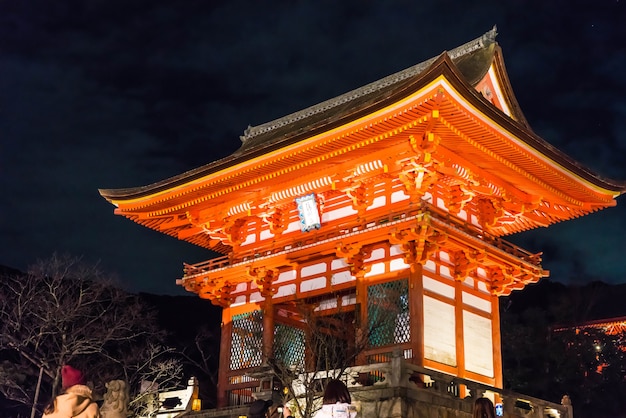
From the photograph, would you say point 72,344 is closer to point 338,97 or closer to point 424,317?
point 424,317

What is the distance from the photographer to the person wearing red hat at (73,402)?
661 centimetres

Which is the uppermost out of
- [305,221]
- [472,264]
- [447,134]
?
[447,134]

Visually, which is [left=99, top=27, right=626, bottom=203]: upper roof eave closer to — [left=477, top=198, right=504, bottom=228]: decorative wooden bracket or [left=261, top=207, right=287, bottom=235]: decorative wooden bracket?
[left=261, top=207, right=287, bottom=235]: decorative wooden bracket

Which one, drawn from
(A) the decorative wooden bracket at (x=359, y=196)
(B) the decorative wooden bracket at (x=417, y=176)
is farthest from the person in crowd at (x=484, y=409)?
(A) the decorative wooden bracket at (x=359, y=196)

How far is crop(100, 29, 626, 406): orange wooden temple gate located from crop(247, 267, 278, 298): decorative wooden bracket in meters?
0.04

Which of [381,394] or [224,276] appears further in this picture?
[224,276]

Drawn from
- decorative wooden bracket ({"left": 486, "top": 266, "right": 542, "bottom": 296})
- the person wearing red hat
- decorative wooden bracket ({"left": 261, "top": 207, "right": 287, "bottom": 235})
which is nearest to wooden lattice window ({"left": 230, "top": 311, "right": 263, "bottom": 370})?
decorative wooden bracket ({"left": 261, "top": 207, "right": 287, "bottom": 235})

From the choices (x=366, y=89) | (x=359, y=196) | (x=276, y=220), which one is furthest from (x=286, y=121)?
(x=359, y=196)

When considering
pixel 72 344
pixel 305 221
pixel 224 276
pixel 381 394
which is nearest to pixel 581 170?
pixel 305 221

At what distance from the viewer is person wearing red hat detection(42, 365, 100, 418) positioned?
6609 mm

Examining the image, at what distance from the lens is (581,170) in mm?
19484

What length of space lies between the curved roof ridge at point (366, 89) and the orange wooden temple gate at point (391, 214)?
13cm

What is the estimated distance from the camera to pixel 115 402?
24.8 feet

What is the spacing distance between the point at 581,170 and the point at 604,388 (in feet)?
50.5
